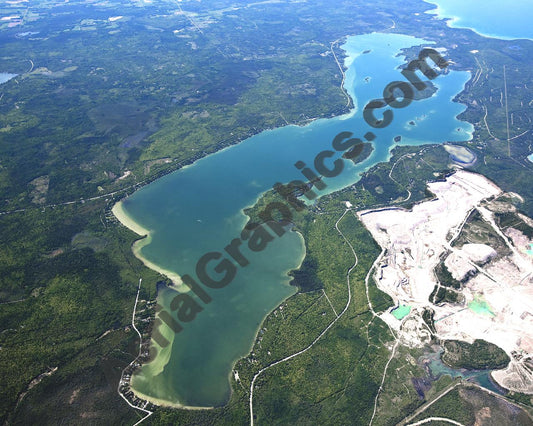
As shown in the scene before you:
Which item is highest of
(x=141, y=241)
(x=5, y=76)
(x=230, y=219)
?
(x=230, y=219)

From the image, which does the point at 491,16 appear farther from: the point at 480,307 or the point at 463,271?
the point at 480,307

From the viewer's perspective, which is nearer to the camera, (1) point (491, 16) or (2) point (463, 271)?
(2) point (463, 271)

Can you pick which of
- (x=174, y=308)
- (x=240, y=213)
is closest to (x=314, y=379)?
(x=174, y=308)

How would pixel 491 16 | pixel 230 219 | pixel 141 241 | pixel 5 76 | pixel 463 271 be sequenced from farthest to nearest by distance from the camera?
1. pixel 491 16
2. pixel 5 76
3. pixel 230 219
4. pixel 141 241
5. pixel 463 271

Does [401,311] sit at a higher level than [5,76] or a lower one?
higher

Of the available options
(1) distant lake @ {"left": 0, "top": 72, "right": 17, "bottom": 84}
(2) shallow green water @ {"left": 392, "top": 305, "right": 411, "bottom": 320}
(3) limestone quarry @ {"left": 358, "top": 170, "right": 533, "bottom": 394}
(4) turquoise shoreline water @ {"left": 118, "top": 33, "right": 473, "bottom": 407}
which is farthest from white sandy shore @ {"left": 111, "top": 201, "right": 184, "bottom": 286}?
(1) distant lake @ {"left": 0, "top": 72, "right": 17, "bottom": 84}

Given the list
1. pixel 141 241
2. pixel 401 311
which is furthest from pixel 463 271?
pixel 141 241

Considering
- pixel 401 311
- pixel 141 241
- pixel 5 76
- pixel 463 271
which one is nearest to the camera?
pixel 401 311
